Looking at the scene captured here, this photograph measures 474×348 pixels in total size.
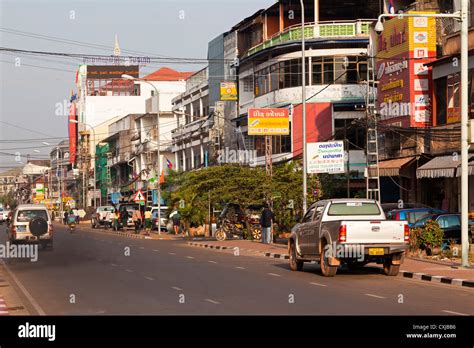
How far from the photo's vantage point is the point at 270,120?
47688 millimetres

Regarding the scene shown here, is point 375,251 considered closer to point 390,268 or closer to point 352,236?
point 352,236

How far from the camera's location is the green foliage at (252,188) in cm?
4500

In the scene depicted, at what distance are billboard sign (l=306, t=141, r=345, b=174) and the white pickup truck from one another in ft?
49.0

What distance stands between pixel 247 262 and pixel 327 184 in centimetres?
2152

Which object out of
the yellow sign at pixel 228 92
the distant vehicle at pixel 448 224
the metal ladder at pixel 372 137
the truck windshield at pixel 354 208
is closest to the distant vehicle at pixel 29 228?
the distant vehicle at pixel 448 224

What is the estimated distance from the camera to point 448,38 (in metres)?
40.2

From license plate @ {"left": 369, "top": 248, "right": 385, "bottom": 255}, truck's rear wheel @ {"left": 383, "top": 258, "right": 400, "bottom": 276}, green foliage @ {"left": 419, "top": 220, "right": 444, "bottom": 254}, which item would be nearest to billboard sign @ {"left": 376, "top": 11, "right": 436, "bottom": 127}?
green foliage @ {"left": 419, "top": 220, "right": 444, "bottom": 254}

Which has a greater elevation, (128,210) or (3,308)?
(128,210)

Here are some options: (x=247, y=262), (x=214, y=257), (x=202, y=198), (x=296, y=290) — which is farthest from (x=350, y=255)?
(x=202, y=198)

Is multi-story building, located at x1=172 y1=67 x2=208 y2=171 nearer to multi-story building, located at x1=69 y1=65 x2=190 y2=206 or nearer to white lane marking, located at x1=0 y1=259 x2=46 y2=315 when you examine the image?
multi-story building, located at x1=69 y1=65 x2=190 y2=206

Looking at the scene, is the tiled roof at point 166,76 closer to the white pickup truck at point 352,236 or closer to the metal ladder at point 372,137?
the metal ladder at point 372,137

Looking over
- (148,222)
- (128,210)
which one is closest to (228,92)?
(148,222)

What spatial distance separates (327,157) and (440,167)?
5.37 m

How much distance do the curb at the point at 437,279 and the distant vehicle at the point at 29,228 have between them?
57.7 ft
